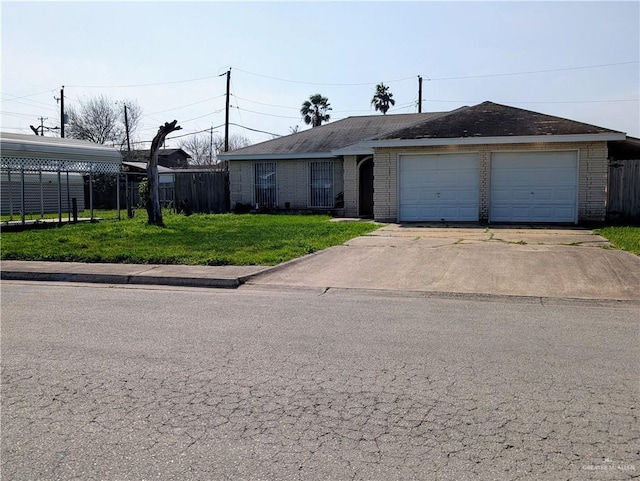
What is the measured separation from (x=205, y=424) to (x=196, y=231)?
13.6 m

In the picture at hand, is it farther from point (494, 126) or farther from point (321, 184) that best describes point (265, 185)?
point (494, 126)

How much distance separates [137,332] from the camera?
6.21 m

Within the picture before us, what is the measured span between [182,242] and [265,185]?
12657 millimetres

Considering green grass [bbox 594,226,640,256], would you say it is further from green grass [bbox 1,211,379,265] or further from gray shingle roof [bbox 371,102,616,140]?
green grass [bbox 1,211,379,265]

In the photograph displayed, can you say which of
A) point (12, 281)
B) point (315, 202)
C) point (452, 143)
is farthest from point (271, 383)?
point (315, 202)

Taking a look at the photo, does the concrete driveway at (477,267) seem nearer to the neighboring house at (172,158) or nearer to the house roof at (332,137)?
the house roof at (332,137)

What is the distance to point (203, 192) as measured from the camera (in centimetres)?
2744

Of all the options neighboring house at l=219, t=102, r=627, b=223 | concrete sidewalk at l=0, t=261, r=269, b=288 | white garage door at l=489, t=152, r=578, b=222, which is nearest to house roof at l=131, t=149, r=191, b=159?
neighboring house at l=219, t=102, r=627, b=223

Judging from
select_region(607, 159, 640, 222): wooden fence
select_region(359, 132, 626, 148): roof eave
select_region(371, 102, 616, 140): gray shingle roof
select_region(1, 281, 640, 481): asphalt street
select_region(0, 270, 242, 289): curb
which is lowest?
select_region(1, 281, 640, 481): asphalt street

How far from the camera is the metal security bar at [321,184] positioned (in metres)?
25.1

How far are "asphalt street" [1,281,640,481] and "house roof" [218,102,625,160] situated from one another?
11839mm

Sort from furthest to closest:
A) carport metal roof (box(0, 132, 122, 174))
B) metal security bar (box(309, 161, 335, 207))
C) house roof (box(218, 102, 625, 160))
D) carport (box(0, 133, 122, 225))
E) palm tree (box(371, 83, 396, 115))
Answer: palm tree (box(371, 83, 396, 115)) → metal security bar (box(309, 161, 335, 207)) → carport metal roof (box(0, 132, 122, 174)) → carport (box(0, 133, 122, 225)) → house roof (box(218, 102, 625, 160))

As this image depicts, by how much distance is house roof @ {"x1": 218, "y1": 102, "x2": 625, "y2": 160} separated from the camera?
17.9m

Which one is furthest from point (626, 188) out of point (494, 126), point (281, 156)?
point (281, 156)
